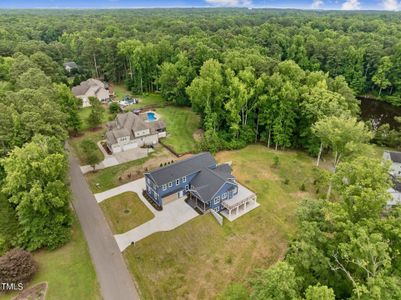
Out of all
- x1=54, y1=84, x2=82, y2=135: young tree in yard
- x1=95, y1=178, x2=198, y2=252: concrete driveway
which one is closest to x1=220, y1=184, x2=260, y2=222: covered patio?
x1=95, y1=178, x2=198, y2=252: concrete driveway

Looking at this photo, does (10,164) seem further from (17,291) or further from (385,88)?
(385,88)

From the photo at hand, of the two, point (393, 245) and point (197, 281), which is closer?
point (393, 245)

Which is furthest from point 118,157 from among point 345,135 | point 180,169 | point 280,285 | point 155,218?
point 280,285

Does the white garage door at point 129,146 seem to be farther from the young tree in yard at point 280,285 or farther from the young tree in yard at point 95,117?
the young tree in yard at point 280,285

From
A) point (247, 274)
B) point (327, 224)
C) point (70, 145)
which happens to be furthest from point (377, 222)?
point (70, 145)

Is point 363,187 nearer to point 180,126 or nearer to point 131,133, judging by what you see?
point 131,133

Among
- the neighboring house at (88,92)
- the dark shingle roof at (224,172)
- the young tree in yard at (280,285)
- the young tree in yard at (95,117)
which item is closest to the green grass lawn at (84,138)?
the young tree in yard at (95,117)

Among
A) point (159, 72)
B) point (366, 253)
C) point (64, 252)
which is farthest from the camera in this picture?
point (159, 72)
